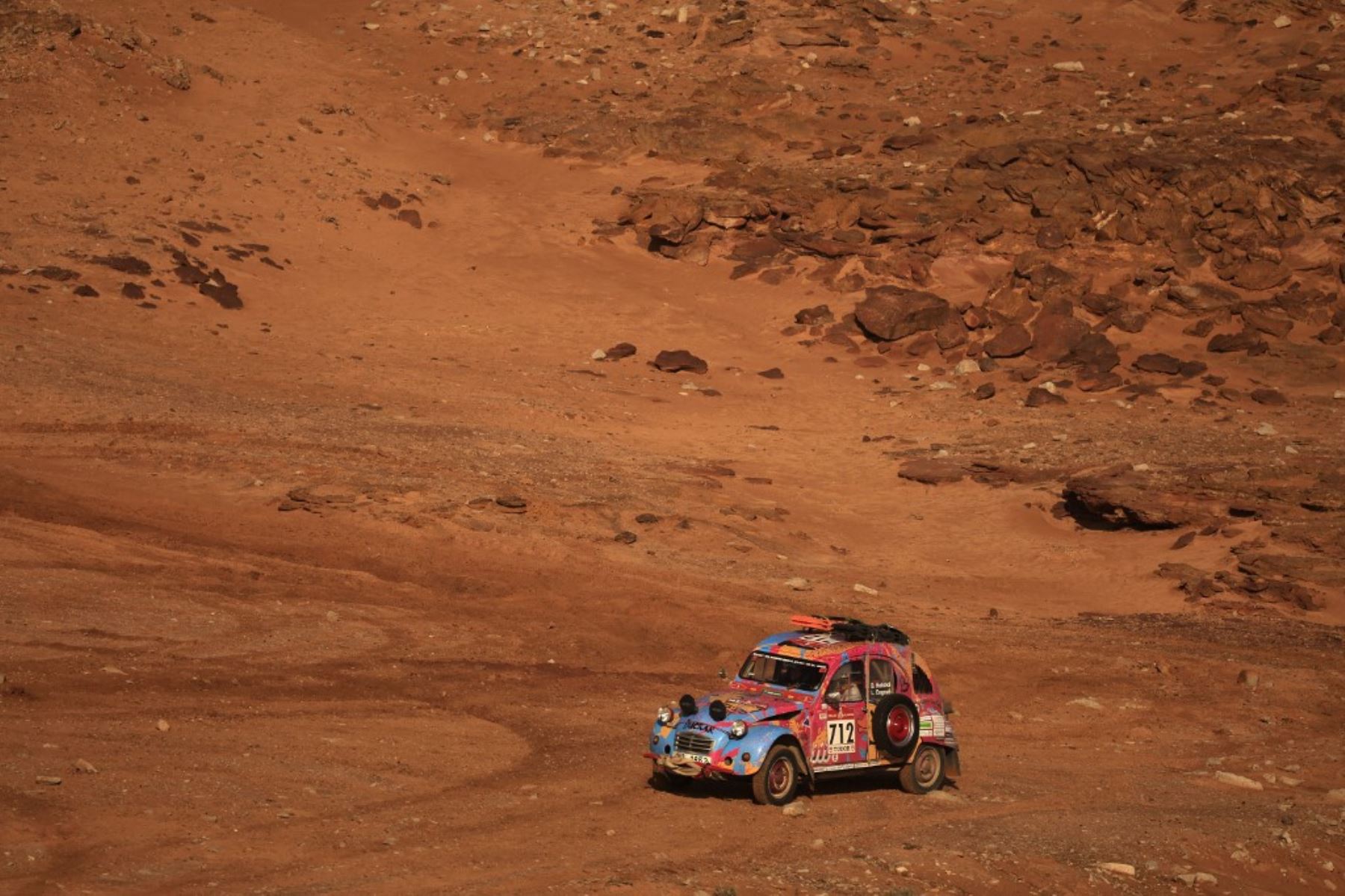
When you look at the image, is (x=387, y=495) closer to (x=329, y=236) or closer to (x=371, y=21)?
(x=329, y=236)

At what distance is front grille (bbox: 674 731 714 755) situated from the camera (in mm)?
12781

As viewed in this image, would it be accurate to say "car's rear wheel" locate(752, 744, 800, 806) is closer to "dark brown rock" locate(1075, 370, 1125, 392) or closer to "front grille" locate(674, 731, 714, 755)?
"front grille" locate(674, 731, 714, 755)

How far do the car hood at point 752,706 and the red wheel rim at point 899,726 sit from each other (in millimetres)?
1039

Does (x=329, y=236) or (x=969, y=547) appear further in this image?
(x=329, y=236)

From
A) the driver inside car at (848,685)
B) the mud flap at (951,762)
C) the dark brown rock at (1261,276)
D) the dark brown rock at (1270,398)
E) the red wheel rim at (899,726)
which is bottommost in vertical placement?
the mud flap at (951,762)

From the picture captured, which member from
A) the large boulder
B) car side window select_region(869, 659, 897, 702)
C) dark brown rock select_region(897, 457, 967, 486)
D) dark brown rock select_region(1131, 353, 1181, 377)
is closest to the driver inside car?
car side window select_region(869, 659, 897, 702)

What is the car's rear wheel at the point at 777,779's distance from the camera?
12844mm

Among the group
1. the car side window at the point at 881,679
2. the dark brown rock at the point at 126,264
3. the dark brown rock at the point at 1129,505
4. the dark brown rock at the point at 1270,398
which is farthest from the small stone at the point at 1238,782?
the dark brown rock at the point at 126,264

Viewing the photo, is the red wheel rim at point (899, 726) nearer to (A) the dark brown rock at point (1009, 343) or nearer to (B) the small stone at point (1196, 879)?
(B) the small stone at point (1196, 879)

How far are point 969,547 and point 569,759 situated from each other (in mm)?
13318

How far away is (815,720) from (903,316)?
2478 centimetres

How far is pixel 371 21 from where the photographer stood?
5581 centimetres

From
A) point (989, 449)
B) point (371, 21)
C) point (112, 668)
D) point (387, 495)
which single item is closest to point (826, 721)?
point (112, 668)

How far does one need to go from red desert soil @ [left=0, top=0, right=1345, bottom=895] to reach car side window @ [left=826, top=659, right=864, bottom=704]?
3.65 feet
